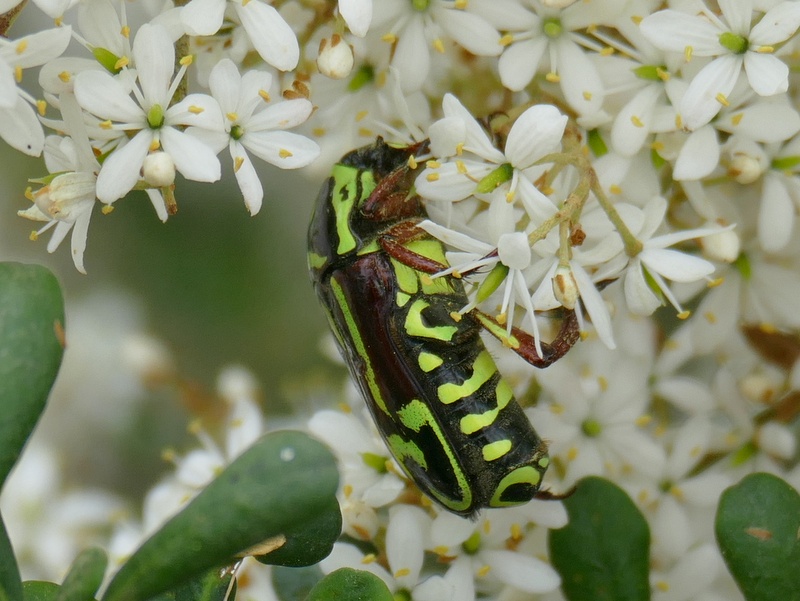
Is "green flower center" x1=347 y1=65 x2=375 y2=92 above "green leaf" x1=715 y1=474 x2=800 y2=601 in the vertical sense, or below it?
above

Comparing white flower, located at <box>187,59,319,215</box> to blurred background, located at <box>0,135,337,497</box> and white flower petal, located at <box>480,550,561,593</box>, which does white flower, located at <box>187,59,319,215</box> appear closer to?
white flower petal, located at <box>480,550,561,593</box>

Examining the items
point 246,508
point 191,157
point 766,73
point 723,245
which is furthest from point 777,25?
point 246,508

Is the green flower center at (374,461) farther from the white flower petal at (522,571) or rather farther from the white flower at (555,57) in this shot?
the white flower at (555,57)

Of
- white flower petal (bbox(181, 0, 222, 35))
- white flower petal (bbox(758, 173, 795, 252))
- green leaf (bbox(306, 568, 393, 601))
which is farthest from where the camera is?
white flower petal (bbox(758, 173, 795, 252))

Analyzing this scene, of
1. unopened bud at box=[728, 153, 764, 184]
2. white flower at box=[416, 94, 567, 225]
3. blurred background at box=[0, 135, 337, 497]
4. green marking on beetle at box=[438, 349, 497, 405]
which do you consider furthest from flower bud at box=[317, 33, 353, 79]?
blurred background at box=[0, 135, 337, 497]

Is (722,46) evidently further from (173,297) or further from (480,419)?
(173,297)
